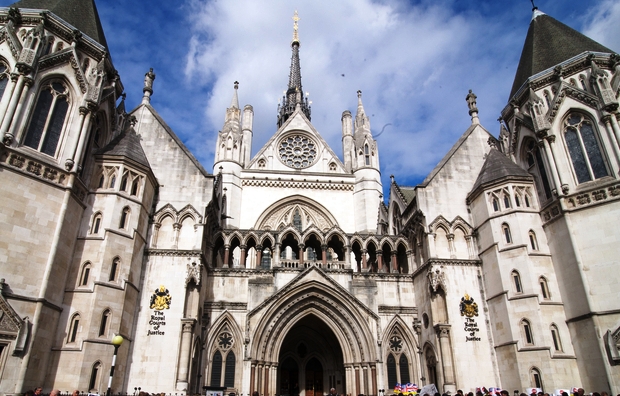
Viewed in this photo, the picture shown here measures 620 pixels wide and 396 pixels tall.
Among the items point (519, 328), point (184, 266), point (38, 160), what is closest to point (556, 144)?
point (519, 328)

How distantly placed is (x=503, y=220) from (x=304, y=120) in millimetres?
21863

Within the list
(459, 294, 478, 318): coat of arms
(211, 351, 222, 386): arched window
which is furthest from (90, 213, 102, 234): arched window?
(459, 294, 478, 318): coat of arms

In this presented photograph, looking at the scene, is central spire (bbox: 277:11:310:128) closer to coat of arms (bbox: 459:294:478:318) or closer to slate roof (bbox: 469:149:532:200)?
slate roof (bbox: 469:149:532:200)

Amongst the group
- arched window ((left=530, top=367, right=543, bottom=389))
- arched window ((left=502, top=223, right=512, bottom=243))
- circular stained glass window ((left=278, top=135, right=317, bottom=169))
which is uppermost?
circular stained glass window ((left=278, top=135, right=317, bottom=169))

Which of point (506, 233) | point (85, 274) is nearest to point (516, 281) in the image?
point (506, 233)

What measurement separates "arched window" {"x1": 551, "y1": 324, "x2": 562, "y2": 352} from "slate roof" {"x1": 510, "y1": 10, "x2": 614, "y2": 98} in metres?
12.3

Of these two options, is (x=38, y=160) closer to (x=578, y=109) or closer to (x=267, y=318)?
(x=267, y=318)

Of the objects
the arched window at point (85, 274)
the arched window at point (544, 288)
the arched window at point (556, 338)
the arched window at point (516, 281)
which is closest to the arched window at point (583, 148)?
the arched window at point (544, 288)

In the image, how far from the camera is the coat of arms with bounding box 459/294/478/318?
2089cm

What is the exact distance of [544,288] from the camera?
1911 centimetres

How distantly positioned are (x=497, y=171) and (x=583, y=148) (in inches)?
149

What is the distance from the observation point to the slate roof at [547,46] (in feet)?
70.1

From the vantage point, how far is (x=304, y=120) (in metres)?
38.8

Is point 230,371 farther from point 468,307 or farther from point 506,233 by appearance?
point 506,233
